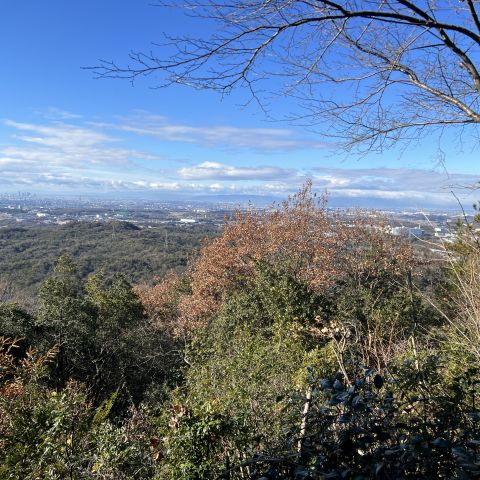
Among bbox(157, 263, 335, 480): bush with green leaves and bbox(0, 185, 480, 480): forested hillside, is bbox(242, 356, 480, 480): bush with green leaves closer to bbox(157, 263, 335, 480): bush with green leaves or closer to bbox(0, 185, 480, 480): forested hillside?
bbox(0, 185, 480, 480): forested hillside

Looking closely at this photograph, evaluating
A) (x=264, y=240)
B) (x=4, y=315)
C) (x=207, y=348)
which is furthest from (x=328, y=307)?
(x=4, y=315)

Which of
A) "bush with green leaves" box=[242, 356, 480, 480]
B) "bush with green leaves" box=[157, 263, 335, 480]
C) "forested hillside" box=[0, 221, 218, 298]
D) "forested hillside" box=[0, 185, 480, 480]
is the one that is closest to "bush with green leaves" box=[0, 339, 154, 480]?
"forested hillside" box=[0, 185, 480, 480]

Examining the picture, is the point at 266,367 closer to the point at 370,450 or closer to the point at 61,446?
the point at 61,446

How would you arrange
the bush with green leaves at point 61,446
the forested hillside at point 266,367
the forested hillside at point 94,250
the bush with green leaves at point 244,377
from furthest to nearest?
1. the forested hillside at point 94,250
2. the bush with green leaves at point 244,377
3. the bush with green leaves at point 61,446
4. the forested hillside at point 266,367

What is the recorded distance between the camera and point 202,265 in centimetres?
1655

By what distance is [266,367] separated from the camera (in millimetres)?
7371

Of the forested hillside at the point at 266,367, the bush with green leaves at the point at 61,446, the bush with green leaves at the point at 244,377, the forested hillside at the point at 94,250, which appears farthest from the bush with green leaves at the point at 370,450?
the forested hillside at the point at 94,250

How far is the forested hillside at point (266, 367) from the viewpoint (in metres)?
2.29

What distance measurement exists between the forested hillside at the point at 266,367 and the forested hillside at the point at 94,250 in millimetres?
17936

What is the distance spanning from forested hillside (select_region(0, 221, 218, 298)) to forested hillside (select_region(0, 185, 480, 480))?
17936mm

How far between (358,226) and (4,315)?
1341 cm

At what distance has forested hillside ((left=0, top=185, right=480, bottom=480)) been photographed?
229 centimetres

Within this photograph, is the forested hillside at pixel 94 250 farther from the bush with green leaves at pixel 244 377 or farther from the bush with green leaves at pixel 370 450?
the bush with green leaves at pixel 370 450

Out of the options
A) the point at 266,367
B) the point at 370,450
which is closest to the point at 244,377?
the point at 266,367
